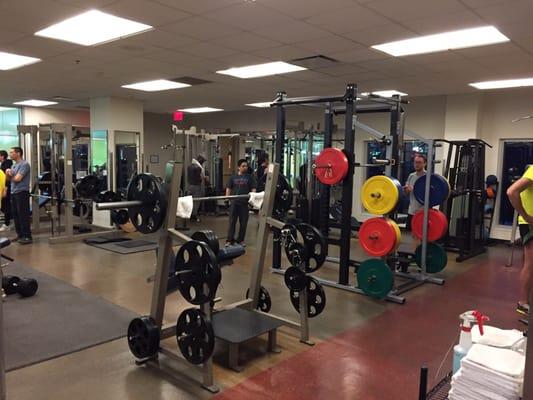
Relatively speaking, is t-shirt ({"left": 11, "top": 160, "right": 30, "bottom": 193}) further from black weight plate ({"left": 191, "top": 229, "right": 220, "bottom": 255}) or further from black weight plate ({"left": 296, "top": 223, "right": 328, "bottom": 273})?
black weight plate ({"left": 296, "top": 223, "right": 328, "bottom": 273})

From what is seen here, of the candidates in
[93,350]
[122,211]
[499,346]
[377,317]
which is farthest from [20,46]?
[499,346]

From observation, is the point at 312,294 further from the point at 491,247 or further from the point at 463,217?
the point at 491,247

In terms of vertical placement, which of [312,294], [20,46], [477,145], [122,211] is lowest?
[312,294]

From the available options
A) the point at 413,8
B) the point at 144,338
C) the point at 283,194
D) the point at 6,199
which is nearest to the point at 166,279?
the point at 144,338

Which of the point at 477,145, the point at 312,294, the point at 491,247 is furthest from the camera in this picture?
the point at 491,247

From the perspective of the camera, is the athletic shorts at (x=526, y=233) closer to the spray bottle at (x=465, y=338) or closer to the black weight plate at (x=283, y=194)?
the black weight plate at (x=283, y=194)

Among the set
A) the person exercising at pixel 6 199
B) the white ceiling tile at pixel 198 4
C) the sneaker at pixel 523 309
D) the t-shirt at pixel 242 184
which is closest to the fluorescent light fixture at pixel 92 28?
the white ceiling tile at pixel 198 4

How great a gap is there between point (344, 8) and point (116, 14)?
187 cm

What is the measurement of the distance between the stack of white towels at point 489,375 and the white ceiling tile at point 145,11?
3.22 metres

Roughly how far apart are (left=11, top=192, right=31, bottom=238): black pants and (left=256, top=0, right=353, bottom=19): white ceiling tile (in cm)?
513

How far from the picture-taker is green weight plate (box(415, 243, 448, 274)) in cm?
527

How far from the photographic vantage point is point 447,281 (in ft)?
17.3

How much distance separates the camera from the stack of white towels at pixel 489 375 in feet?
4.33

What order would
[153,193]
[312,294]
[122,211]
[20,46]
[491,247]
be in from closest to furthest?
[153,193], [122,211], [312,294], [20,46], [491,247]
